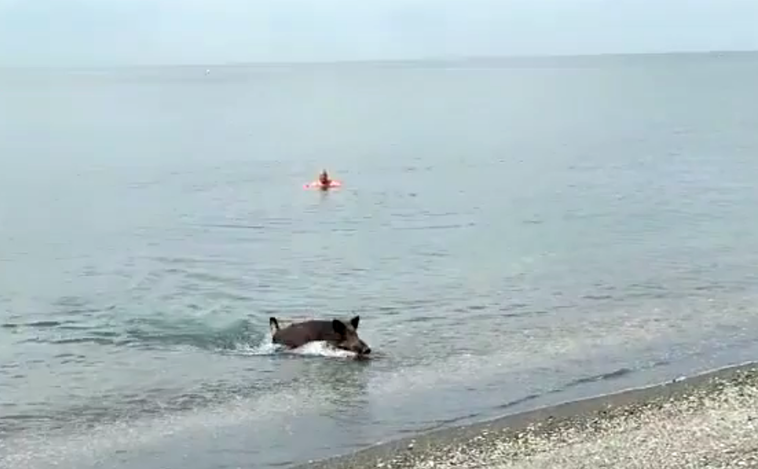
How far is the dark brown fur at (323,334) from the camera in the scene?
20.7 metres

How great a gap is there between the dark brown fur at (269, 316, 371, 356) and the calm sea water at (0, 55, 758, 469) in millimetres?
433

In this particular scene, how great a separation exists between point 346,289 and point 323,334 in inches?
292

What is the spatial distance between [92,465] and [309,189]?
3693 centimetres

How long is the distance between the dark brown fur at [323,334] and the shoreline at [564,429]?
177 inches

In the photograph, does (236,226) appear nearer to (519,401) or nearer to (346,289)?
(346,289)

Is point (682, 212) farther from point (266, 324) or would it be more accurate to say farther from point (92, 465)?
point (92, 465)

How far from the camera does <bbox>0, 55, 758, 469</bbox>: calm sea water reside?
17.6 meters

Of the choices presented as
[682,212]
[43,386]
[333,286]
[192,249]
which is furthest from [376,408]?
[682,212]

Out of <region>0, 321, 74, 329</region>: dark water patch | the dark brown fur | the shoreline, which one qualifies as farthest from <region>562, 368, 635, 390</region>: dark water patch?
<region>0, 321, 74, 329</region>: dark water patch

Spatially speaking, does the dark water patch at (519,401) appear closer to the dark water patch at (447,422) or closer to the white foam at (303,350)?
the dark water patch at (447,422)

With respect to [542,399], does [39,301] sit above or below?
above

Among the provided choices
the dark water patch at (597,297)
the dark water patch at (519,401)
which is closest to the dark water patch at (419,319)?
the dark water patch at (597,297)

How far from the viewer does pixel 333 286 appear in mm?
29031

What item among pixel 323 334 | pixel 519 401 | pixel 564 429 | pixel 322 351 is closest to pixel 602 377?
pixel 519 401
